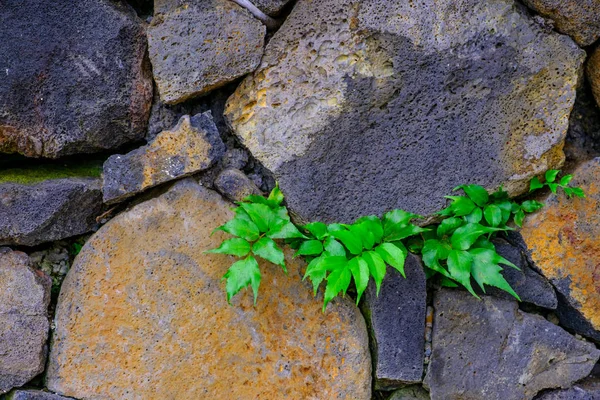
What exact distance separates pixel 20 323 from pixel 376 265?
1198mm

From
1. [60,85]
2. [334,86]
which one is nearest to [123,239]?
[60,85]

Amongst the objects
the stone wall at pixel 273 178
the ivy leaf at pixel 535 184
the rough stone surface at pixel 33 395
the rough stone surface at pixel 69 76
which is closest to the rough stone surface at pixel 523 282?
the stone wall at pixel 273 178

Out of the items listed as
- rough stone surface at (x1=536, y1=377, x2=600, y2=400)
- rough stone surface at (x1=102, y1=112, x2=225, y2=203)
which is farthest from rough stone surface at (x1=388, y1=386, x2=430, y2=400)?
rough stone surface at (x1=102, y1=112, x2=225, y2=203)

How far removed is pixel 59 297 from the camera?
6.16 feet

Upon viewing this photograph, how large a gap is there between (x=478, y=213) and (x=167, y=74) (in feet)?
3.86

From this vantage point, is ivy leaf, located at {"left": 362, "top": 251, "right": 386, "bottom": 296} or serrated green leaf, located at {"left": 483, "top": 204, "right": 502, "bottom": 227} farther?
serrated green leaf, located at {"left": 483, "top": 204, "right": 502, "bottom": 227}

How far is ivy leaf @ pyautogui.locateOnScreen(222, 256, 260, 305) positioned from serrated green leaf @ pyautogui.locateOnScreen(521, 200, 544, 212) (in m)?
0.98

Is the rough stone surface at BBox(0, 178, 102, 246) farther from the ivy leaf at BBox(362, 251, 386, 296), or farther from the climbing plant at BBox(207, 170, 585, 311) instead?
the ivy leaf at BBox(362, 251, 386, 296)

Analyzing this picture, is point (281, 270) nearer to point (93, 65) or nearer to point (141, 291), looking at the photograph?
point (141, 291)

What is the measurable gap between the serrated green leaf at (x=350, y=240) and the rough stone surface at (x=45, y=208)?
839mm

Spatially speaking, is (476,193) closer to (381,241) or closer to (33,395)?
(381,241)

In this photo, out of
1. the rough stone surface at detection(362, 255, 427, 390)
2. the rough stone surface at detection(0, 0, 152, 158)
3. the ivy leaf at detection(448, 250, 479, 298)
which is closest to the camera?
the rough stone surface at detection(0, 0, 152, 158)

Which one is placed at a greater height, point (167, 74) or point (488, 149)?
point (167, 74)

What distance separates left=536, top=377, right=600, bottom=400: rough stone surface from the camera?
1995mm
